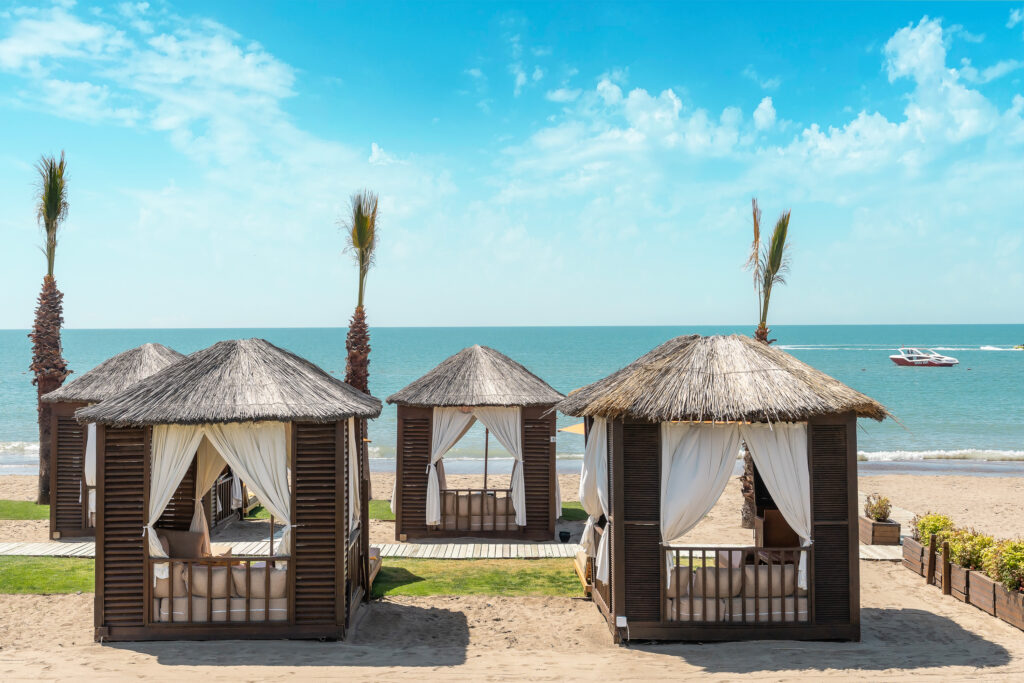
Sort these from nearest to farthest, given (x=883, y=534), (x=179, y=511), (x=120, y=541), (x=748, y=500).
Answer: (x=120, y=541), (x=179, y=511), (x=883, y=534), (x=748, y=500)

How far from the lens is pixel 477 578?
11.1 meters

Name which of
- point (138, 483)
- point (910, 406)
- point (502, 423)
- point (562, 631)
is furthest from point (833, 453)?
point (910, 406)

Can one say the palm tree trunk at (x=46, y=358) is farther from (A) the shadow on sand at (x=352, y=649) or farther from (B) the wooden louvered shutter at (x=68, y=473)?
(A) the shadow on sand at (x=352, y=649)

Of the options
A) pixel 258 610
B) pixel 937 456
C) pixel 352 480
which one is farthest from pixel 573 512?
pixel 937 456

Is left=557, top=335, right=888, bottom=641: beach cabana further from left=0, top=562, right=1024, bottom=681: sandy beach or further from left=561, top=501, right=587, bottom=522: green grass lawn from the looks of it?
left=561, top=501, right=587, bottom=522: green grass lawn

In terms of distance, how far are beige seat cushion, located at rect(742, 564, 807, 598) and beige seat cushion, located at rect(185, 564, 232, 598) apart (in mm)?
5659

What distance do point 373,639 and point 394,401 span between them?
5.44 metres

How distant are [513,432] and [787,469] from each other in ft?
20.4

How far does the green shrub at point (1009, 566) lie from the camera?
29.3ft

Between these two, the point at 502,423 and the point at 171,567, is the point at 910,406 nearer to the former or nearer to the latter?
the point at 502,423

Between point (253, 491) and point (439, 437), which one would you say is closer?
point (253, 491)

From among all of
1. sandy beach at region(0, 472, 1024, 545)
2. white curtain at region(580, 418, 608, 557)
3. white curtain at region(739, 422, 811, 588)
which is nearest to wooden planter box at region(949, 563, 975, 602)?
white curtain at region(739, 422, 811, 588)

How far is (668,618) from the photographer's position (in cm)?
824

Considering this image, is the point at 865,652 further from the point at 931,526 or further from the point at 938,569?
the point at 931,526
